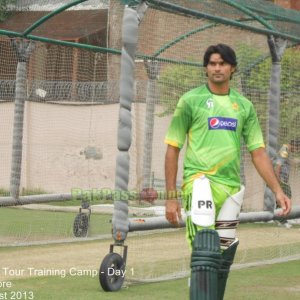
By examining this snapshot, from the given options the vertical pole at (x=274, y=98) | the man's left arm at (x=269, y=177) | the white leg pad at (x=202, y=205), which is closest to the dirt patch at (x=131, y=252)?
the vertical pole at (x=274, y=98)

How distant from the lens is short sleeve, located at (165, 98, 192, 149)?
21.2ft

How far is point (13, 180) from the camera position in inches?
557

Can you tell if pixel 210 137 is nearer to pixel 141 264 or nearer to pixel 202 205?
pixel 202 205

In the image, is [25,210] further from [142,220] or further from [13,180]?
[142,220]

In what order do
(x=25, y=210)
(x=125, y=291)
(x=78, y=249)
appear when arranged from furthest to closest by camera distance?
(x=25, y=210), (x=78, y=249), (x=125, y=291)

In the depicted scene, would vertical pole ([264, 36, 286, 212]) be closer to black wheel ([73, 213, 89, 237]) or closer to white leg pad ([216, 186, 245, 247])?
black wheel ([73, 213, 89, 237])

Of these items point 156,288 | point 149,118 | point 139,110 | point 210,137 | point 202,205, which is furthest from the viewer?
point 139,110

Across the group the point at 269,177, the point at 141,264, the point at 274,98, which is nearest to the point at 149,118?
the point at 274,98

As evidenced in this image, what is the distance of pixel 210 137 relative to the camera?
6438 mm

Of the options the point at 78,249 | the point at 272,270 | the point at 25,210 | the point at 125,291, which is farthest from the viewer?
the point at 25,210

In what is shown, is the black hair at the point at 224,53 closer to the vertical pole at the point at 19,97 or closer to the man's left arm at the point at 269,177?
the man's left arm at the point at 269,177

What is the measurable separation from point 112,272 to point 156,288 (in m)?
0.60

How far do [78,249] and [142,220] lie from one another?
142 inches

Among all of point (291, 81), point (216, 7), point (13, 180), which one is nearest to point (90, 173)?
point (13, 180)
